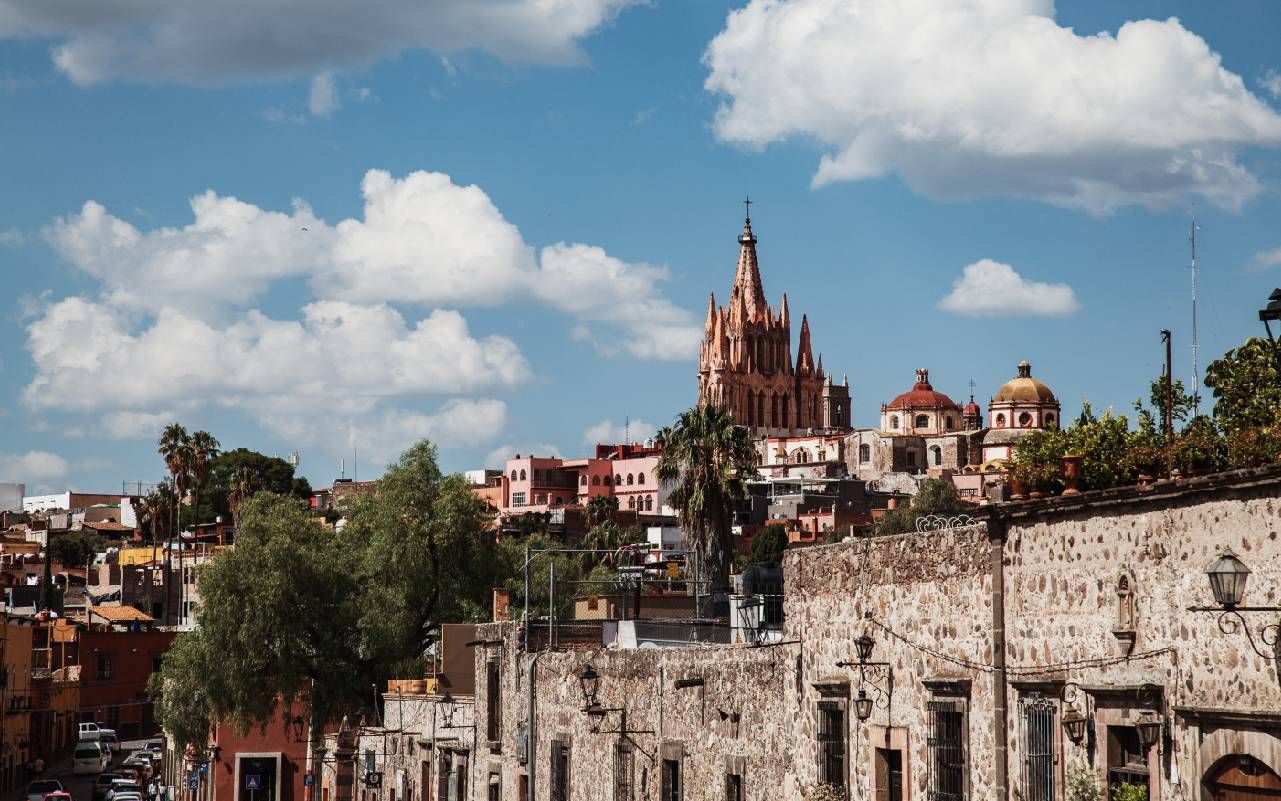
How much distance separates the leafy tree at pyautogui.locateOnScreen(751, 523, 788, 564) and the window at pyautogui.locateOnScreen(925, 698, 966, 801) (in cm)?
9700

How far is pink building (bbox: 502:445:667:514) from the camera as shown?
624ft

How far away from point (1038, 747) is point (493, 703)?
19410 millimetres

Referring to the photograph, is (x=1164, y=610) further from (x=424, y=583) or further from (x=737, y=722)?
(x=424, y=583)

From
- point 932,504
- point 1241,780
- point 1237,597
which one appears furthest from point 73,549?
point 1237,597

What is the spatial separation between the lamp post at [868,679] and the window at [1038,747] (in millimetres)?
3048

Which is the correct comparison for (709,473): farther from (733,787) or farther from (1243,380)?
(733,787)

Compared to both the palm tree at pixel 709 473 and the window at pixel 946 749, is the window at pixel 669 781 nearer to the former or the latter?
the window at pixel 946 749

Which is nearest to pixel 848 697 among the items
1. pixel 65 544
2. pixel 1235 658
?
pixel 1235 658

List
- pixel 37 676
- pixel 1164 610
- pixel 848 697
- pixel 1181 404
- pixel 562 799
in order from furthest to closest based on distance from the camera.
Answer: pixel 37 676, pixel 1181 404, pixel 562 799, pixel 848 697, pixel 1164 610

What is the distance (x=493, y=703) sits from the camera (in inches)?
1416

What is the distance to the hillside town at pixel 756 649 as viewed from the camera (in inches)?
629

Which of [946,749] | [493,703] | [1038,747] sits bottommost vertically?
[493,703]

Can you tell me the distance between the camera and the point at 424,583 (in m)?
58.5

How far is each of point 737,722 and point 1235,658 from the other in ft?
35.0
